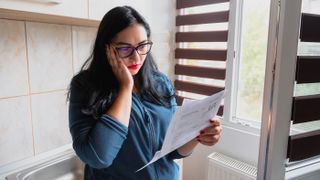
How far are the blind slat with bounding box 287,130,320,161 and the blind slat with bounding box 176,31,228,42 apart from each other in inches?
35.7

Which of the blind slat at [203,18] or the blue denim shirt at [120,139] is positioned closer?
the blue denim shirt at [120,139]

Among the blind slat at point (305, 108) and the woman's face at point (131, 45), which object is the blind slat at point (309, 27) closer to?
the blind slat at point (305, 108)

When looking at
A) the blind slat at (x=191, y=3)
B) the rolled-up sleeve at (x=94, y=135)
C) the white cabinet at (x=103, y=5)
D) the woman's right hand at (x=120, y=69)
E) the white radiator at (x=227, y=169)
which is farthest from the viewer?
the blind slat at (x=191, y=3)

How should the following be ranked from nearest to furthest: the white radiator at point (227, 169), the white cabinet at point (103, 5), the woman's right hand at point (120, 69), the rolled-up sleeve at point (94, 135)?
the rolled-up sleeve at point (94, 135) < the woman's right hand at point (120, 69) < the white cabinet at point (103, 5) < the white radiator at point (227, 169)

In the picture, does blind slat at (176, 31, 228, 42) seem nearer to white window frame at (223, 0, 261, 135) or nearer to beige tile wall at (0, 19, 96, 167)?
white window frame at (223, 0, 261, 135)

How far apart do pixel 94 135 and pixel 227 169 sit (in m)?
1.13

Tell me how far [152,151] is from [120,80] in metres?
0.27

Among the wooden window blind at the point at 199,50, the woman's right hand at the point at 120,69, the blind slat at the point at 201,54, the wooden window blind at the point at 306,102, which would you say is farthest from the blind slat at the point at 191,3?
the woman's right hand at the point at 120,69

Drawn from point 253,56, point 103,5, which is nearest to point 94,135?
point 103,5

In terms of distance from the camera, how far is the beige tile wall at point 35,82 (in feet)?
3.85

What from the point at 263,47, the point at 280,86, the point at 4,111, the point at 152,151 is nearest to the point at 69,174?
the point at 4,111

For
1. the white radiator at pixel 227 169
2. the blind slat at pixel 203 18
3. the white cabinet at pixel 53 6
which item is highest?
the blind slat at pixel 203 18

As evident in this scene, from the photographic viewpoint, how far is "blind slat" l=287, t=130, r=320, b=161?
0.90 meters

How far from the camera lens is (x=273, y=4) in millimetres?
790
